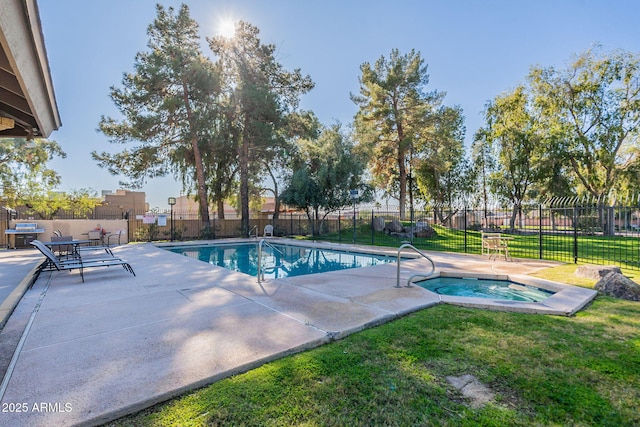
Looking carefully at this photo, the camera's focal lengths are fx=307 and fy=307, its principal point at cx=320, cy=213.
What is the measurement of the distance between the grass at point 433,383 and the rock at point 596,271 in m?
2.93

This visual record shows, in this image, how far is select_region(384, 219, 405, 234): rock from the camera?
699 inches

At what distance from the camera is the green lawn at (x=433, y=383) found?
1.93m

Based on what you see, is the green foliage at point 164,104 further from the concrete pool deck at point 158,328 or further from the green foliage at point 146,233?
the concrete pool deck at point 158,328

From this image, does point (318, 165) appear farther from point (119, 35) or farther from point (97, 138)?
point (97, 138)

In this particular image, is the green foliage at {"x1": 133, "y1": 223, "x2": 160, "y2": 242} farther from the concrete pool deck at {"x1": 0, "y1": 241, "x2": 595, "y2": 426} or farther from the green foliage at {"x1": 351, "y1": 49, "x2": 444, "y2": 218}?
the green foliage at {"x1": 351, "y1": 49, "x2": 444, "y2": 218}

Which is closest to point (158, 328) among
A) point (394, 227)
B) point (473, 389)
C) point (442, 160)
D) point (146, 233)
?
point (473, 389)

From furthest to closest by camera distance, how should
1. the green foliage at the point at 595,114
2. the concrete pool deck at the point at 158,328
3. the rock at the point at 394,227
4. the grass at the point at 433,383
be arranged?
the green foliage at the point at 595,114
the rock at the point at 394,227
the concrete pool deck at the point at 158,328
the grass at the point at 433,383

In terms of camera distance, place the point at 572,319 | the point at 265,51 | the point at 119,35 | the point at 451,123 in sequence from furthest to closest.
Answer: the point at 451,123
the point at 265,51
the point at 119,35
the point at 572,319

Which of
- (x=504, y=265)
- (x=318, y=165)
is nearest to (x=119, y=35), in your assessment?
(x=318, y=165)

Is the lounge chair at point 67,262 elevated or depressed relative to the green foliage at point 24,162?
depressed

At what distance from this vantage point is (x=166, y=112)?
17062 millimetres

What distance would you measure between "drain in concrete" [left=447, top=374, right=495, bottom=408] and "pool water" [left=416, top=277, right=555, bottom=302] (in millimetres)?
3783

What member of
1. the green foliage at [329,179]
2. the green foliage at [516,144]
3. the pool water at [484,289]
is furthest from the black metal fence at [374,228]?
the pool water at [484,289]

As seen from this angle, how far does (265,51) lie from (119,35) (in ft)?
29.6
